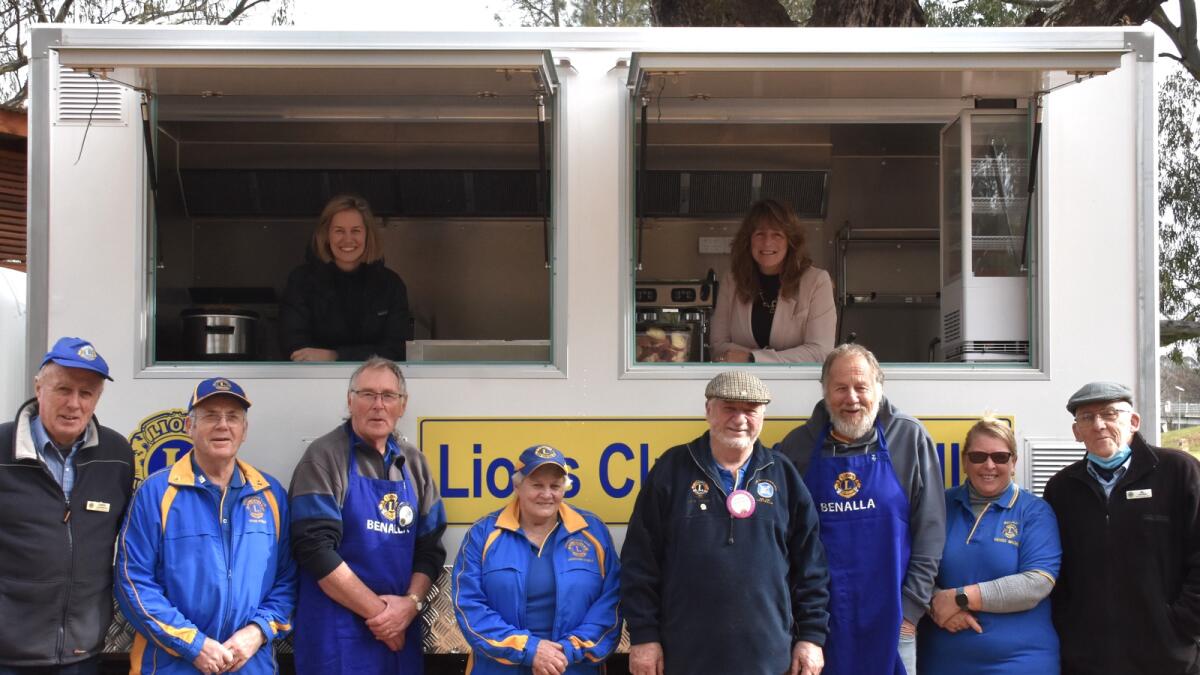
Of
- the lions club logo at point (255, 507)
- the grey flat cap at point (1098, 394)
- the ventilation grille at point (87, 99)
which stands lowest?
the lions club logo at point (255, 507)

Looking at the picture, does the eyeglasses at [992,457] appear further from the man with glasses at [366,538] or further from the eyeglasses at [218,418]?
the eyeglasses at [218,418]

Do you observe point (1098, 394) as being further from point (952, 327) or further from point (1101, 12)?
point (1101, 12)

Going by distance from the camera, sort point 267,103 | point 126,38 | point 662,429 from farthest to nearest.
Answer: point 267,103, point 662,429, point 126,38

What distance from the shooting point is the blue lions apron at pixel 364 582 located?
141 inches

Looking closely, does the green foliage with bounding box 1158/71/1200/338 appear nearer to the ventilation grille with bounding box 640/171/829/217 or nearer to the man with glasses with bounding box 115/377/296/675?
the ventilation grille with bounding box 640/171/829/217

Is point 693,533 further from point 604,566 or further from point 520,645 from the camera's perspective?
point 520,645

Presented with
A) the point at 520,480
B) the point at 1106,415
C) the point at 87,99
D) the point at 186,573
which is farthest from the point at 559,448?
the point at 87,99

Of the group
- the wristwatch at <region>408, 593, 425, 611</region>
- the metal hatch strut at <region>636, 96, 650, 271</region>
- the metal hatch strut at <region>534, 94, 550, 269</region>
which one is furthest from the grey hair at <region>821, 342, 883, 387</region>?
the wristwatch at <region>408, 593, 425, 611</region>

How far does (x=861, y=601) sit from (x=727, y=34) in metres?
1.91

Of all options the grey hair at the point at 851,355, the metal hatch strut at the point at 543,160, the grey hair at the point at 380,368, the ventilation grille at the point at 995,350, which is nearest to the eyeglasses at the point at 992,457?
the grey hair at the point at 851,355

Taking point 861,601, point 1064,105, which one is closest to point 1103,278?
point 1064,105

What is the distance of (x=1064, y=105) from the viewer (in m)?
4.08

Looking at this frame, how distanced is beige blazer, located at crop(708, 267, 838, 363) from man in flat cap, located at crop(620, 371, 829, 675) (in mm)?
784

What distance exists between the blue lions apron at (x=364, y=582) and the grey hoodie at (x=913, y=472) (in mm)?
1270
